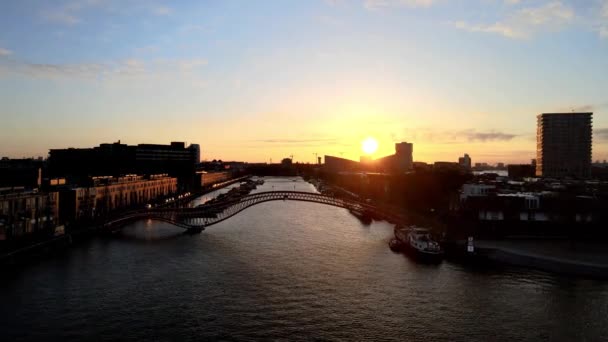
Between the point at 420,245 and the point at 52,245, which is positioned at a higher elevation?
the point at 420,245

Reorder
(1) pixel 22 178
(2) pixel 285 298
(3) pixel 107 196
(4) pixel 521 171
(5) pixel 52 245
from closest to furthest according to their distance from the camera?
(2) pixel 285 298, (5) pixel 52 245, (1) pixel 22 178, (3) pixel 107 196, (4) pixel 521 171

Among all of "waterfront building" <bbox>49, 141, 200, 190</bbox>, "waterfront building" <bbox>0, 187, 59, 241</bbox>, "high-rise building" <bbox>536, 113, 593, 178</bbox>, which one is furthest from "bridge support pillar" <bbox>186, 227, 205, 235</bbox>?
"high-rise building" <bbox>536, 113, 593, 178</bbox>

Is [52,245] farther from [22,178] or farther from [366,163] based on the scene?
[366,163]

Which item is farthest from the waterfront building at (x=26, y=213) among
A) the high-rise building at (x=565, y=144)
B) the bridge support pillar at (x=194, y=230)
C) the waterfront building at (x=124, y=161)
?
the high-rise building at (x=565, y=144)

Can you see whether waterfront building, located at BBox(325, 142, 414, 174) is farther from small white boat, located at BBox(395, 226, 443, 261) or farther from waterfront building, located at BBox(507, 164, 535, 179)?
small white boat, located at BBox(395, 226, 443, 261)

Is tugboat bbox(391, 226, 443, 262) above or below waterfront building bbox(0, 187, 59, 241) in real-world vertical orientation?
below

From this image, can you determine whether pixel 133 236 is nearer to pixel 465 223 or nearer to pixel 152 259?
pixel 152 259

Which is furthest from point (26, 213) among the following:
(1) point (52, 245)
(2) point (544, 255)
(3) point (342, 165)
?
(3) point (342, 165)
